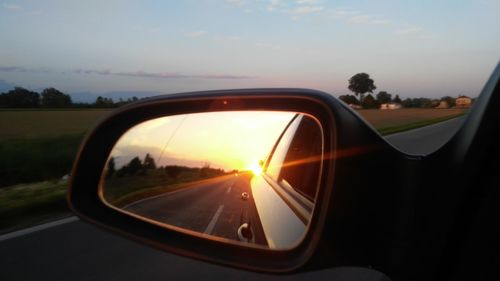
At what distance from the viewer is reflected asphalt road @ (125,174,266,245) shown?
2021 millimetres

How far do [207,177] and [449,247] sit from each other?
1.21m

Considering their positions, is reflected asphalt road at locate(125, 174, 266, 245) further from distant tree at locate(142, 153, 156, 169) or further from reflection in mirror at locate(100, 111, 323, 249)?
distant tree at locate(142, 153, 156, 169)

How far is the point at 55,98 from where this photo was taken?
216ft

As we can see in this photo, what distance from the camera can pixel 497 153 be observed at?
1.22m

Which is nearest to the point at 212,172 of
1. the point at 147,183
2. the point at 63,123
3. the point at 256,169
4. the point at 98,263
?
the point at 147,183

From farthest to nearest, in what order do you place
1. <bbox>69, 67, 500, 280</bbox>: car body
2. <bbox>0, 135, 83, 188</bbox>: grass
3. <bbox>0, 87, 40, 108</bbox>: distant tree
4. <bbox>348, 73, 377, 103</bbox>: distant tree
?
1. <bbox>0, 87, 40, 108</bbox>: distant tree
2. <bbox>348, 73, 377, 103</bbox>: distant tree
3. <bbox>0, 135, 83, 188</bbox>: grass
4. <bbox>69, 67, 500, 280</bbox>: car body

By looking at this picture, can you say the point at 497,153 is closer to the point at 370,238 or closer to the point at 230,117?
the point at 370,238

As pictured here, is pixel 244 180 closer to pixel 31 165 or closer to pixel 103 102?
pixel 31 165

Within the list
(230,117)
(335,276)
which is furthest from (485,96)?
(335,276)

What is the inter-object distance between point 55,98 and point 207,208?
68.6 m

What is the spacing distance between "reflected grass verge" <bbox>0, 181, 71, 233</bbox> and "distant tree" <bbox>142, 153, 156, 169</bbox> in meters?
5.28

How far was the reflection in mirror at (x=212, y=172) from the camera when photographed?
6.82ft

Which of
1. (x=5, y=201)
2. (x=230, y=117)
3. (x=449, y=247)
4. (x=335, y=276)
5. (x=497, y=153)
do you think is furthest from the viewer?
(x=5, y=201)

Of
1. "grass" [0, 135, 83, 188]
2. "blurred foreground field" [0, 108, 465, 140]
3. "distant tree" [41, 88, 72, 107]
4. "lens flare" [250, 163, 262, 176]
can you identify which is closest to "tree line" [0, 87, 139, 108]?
"distant tree" [41, 88, 72, 107]
